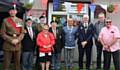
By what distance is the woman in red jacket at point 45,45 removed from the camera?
13711mm

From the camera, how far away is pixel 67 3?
51.9 ft

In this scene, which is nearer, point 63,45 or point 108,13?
point 63,45

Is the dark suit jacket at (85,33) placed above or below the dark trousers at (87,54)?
above

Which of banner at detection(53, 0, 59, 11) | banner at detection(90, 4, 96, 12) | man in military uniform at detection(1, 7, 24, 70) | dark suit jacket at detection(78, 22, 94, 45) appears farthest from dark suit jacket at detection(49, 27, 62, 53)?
banner at detection(90, 4, 96, 12)

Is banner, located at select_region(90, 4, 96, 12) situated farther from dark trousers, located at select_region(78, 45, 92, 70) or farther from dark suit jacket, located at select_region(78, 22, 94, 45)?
dark trousers, located at select_region(78, 45, 92, 70)

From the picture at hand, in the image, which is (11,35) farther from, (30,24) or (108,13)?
(108,13)

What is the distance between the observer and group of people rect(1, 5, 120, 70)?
1346 cm

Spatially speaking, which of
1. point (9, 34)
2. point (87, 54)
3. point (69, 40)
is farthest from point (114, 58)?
point (9, 34)

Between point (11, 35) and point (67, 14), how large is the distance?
10.8ft

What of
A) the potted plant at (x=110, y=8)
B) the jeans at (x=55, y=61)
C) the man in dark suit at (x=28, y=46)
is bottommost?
the jeans at (x=55, y=61)

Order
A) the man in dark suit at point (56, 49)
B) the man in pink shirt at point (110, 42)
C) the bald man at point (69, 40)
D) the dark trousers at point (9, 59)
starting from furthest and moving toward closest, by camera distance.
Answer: the bald man at point (69, 40) → the man in dark suit at point (56, 49) → the man in pink shirt at point (110, 42) → the dark trousers at point (9, 59)

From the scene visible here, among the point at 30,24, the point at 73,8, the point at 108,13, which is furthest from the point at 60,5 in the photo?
the point at 30,24

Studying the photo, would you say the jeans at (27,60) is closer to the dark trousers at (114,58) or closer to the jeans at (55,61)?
the jeans at (55,61)

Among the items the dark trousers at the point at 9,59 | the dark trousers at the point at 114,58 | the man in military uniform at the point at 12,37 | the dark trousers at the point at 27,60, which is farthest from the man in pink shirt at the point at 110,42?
the dark trousers at the point at 9,59
